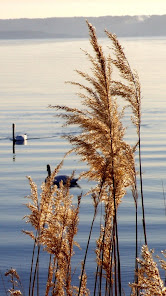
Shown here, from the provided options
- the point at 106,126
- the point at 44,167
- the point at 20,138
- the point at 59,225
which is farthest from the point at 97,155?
the point at 20,138

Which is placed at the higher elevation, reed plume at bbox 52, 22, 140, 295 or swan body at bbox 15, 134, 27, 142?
swan body at bbox 15, 134, 27, 142

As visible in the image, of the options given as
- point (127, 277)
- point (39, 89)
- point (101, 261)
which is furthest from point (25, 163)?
point (39, 89)

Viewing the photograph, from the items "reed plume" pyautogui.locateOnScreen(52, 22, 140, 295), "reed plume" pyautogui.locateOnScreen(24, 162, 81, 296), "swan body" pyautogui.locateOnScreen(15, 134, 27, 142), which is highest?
"swan body" pyautogui.locateOnScreen(15, 134, 27, 142)

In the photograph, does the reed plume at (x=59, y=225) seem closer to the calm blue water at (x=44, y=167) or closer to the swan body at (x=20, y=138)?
the calm blue water at (x=44, y=167)

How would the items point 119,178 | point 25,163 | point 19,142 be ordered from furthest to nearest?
1. point 19,142
2. point 25,163
3. point 119,178

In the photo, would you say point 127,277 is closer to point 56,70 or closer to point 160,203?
point 160,203

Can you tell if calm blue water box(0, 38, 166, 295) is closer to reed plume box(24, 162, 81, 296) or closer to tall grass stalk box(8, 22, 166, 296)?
tall grass stalk box(8, 22, 166, 296)

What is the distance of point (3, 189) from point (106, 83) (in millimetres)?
27525

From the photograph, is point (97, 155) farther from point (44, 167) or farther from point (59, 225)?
point (44, 167)

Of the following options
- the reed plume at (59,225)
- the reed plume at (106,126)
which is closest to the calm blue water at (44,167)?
the reed plume at (106,126)

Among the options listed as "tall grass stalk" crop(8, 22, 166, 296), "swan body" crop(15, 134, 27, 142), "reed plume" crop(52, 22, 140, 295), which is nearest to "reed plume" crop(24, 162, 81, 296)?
"tall grass stalk" crop(8, 22, 166, 296)

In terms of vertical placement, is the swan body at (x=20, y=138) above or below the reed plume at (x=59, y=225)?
above

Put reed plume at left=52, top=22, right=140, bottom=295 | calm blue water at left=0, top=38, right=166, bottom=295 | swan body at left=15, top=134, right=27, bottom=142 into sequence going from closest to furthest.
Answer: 1. reed plume at left=52, top=22, right=140, bottom=295
2. calm blue water at left=0, top=38, right=166, bottom=295
3. swan body at left=15, top=134, right=27, bottom=142

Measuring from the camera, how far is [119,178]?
6012 millimetres
